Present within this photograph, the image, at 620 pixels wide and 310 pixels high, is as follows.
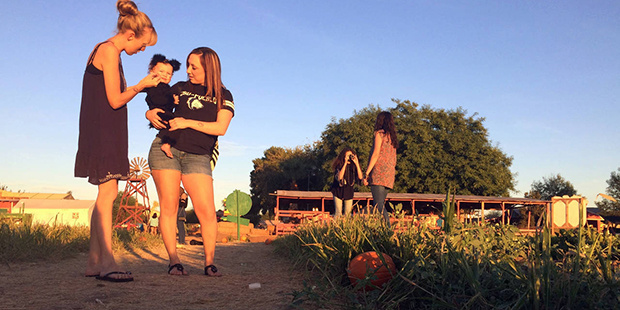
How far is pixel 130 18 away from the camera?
322 centimetres

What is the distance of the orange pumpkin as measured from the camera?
2.49 m

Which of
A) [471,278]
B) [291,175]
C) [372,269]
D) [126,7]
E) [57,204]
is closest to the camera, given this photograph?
[471,278]

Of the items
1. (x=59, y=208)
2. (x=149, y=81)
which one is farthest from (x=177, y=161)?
(x=59, y=208)

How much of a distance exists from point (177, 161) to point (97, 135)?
64 cm

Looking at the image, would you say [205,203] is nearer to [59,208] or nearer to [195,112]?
[195,112]

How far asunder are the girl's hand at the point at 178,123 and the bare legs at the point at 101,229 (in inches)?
22.8

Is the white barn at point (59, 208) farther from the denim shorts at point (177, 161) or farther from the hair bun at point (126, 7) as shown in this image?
the hair bun at point (126, 7)

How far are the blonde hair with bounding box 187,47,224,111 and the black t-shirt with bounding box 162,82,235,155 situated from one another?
43 millimetres

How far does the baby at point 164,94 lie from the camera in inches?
135

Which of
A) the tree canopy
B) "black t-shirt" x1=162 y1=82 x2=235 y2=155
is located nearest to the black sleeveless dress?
"black t-shirt" x1=162 y1=82 x2=235 y2=155

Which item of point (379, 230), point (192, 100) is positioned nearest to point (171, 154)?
point (192, 100)

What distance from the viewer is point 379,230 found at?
3.28m

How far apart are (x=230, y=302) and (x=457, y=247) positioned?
1.31 metres

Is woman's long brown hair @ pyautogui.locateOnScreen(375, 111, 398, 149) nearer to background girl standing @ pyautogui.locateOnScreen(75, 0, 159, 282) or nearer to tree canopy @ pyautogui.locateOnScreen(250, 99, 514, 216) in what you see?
background girl standing @ pyautogui.locateOnScreen(75, 0, 159, 282)
